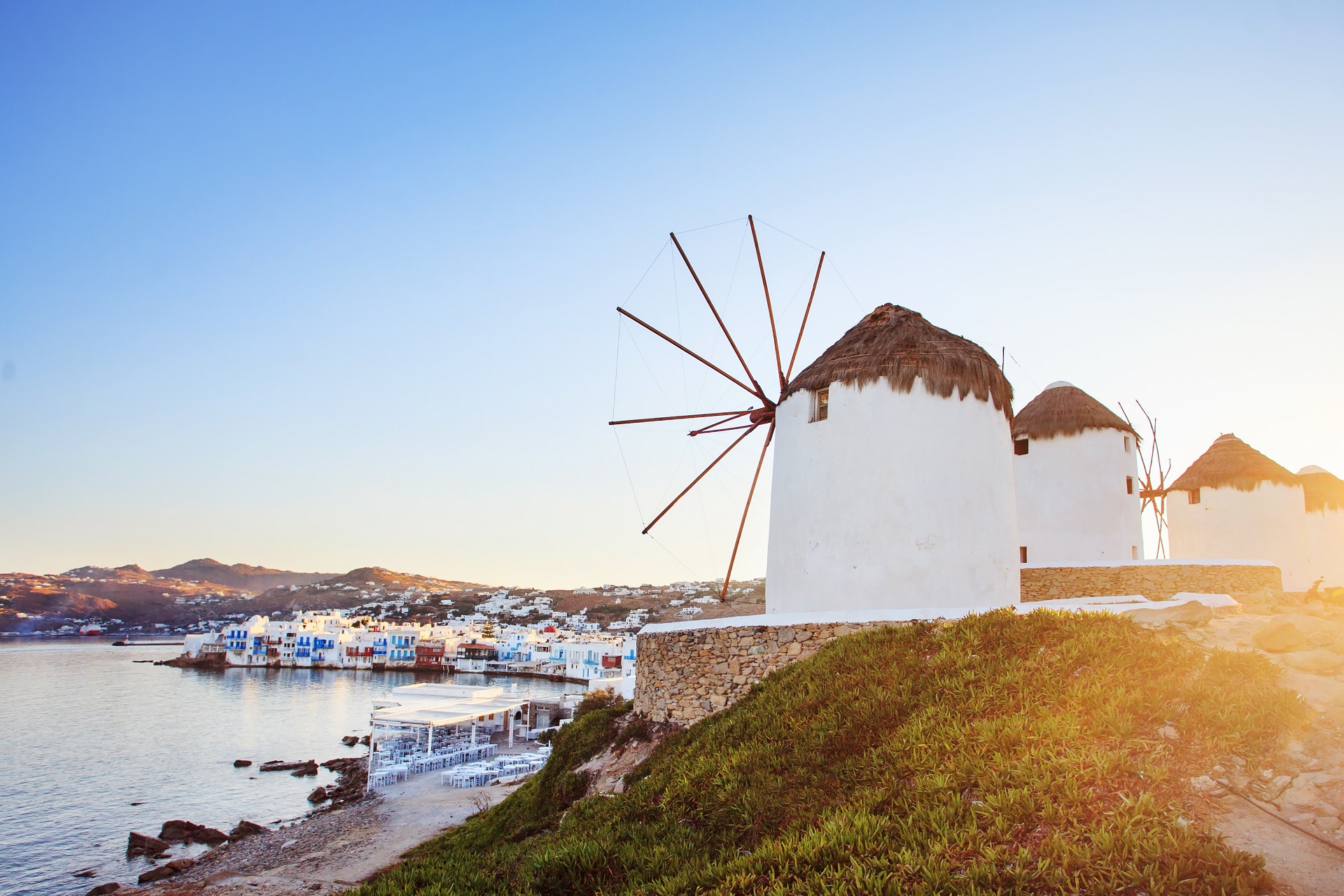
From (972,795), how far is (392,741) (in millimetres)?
36025

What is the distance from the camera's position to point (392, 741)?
35.2 meters

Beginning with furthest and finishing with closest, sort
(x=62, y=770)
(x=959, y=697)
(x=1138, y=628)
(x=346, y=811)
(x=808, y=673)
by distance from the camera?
(x=62, y=770) < (x=346, y=811) < (x=808, y=673) < (x=1138, y=628) < (x=959, y=697)

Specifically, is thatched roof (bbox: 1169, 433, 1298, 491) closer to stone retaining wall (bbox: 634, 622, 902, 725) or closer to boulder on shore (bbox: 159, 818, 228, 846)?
stone retaining wall (bbox: 634, 622, 902, 725)

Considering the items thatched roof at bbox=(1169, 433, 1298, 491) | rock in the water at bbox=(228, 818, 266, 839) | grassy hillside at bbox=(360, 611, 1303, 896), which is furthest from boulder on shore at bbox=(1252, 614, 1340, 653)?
rock in the water at bbox=(228, 818, 266, 839)

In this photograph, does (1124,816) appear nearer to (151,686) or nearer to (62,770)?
(62,770)

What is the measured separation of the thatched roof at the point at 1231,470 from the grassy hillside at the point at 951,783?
1950cm

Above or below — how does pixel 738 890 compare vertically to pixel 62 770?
above

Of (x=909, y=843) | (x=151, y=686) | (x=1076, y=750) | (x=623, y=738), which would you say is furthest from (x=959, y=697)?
(x=151, y=686)

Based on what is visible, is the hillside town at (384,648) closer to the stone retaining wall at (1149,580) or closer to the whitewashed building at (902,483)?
the stone retaining wall at (1149,580)

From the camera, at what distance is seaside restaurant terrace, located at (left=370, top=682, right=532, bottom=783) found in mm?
31281

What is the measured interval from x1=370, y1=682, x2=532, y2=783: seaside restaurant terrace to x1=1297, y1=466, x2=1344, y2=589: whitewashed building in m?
32.3

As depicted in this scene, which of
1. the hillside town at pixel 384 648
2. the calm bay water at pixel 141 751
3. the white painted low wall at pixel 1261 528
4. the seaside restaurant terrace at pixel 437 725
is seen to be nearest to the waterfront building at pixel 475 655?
the hillside town at pixel 384 648

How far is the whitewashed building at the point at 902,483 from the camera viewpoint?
11852 mm

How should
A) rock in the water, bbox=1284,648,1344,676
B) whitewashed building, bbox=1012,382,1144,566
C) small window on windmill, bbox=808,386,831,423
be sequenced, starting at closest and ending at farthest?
rock in the water, bbox=1284,648,1344,676, small window on windmill, bbox=808,386,831,423, whitewashed building, bbox=1012,382,1144,566
